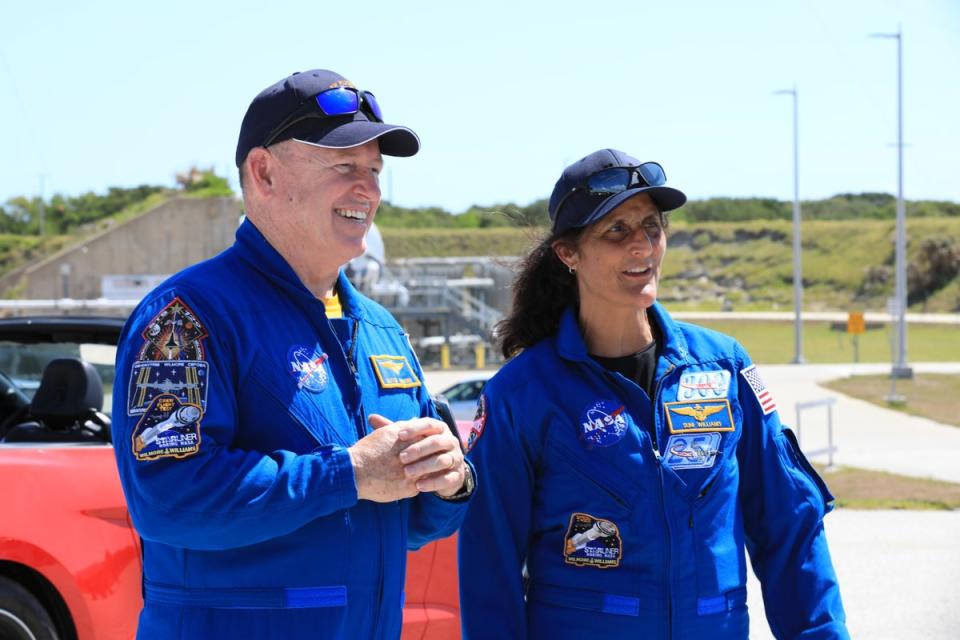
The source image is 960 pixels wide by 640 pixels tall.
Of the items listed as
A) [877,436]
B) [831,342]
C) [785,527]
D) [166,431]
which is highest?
[166,431]

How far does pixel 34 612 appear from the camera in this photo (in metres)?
3.91

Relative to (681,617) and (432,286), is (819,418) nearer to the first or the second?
(681,617)

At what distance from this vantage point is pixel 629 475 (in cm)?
263

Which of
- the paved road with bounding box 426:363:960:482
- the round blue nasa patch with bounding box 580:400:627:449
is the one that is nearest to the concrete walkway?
the paved road with bounding box 426:363:960:482

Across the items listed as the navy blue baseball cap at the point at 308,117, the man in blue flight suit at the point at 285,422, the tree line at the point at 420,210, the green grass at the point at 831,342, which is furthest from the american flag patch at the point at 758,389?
the tree line at the point at 420,210

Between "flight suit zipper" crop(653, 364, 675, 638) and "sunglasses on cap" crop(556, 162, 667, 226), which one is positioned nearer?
"flight suit zipper" crop(653, 364, 675, 638)

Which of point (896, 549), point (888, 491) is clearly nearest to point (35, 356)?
point (896, 549)

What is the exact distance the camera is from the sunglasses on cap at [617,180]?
283cm

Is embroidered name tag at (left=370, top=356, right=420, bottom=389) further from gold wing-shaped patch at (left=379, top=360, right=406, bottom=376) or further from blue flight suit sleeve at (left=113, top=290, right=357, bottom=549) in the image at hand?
blue flight suit sleeve at (left=113, top=290, right=357, bottom=549)

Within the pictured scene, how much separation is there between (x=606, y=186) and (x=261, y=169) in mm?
917

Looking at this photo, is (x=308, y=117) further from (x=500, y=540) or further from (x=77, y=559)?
(x=77, y=559)

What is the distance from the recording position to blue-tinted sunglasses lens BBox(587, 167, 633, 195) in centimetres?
283

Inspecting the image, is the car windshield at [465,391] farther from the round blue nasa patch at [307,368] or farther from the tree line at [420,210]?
the tree line at [420,210]

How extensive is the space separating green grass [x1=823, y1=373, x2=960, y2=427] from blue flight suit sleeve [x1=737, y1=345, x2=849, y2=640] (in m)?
17.4
